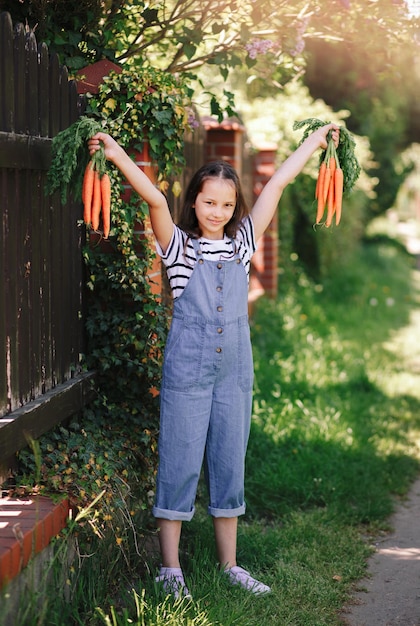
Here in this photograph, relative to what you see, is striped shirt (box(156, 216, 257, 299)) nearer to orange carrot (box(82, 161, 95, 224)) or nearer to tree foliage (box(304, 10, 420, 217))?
orange carrot (box(82, 161, 95, 224))

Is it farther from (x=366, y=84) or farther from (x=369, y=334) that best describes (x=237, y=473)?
(x=366, y=84)

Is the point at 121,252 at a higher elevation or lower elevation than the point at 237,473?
higher

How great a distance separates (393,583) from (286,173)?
5.89 ft

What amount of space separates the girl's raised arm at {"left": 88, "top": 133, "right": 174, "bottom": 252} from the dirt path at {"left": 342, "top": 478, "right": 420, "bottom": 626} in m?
1.63

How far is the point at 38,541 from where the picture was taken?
8.93 ft

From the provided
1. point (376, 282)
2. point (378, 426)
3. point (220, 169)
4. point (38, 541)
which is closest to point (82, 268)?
point (220, 169)

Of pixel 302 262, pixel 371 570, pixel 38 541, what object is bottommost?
pixel 371 570

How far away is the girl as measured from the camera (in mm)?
3242

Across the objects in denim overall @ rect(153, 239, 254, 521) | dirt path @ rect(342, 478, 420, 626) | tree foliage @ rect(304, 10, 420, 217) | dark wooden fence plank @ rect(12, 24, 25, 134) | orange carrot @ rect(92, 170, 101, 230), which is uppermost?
tree foliage @ rect(304, 10, 420, 217)

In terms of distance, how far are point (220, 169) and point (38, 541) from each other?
152 cm

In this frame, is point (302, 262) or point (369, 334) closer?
point (369, 334)

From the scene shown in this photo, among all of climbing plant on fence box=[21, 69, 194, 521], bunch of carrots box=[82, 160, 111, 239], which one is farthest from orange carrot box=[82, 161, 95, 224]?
climbing plant on fence box=[21, 69, 194, 521]

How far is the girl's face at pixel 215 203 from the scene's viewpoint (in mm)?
3289

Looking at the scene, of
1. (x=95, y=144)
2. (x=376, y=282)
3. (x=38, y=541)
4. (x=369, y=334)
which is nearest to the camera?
(x=38, y=541)
